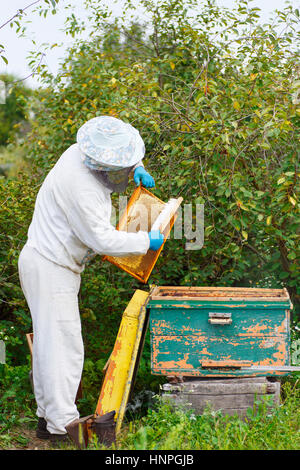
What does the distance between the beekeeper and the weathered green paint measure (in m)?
0.50

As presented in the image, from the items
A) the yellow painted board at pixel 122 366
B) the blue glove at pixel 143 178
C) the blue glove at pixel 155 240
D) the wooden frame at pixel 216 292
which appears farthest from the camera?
the wooden frame at pixel 216 292

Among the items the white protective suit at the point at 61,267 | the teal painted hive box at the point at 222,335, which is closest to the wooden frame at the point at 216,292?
the teal painted hive box at the point at 222,335

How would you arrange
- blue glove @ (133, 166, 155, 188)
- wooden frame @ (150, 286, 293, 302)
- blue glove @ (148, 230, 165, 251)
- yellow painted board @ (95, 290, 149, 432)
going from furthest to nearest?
wooden frame @ (150, 286, 293, 302), blue glove @ (133, 166, 155, 188), yellow painted board @ (95, 290, 149, 432), blue glove @ (148, 230, 165, 251)

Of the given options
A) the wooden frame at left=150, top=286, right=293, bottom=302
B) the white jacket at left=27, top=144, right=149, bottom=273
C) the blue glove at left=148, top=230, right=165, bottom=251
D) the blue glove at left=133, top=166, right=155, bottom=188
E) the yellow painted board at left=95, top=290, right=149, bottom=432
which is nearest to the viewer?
the white jacket at left=27, top=144, right=149, bottom=273

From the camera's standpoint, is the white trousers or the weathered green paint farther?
the weathered green paint

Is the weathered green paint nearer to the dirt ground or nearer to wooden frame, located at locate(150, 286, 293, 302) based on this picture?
wooden frame, located at locate(150, 286, 293, 302)

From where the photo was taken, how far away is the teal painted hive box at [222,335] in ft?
10.8

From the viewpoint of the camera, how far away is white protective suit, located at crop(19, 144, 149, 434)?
9.88 feet

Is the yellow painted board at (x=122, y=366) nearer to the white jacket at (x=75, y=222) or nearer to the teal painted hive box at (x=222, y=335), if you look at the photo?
the teal painted hive box at (x=222, y=335)

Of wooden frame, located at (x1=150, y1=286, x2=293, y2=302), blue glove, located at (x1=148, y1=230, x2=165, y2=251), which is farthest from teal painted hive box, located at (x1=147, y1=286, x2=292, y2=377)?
blue glove, located at (x1=148, y1=230, x2=165, y2=251)

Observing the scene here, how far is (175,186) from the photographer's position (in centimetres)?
413

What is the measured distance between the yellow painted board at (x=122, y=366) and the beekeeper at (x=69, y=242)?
0.19 metres

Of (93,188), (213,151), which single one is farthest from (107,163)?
(213,151)

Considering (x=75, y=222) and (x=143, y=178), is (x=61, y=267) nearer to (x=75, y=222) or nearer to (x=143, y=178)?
(x=75, y=222)
